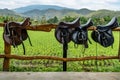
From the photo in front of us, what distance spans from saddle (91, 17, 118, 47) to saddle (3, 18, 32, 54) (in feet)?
4.57

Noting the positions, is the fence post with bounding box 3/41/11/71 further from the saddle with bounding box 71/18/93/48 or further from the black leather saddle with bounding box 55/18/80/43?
the saddle with bounding box 71/18/93/48

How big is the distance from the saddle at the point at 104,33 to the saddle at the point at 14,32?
139cm

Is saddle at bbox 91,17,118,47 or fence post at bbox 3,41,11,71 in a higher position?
saddle at bbox 91,17,118,47

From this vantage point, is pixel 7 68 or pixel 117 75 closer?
pixel 117 75

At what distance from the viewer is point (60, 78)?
6293 millimetres

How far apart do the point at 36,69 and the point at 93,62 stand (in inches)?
64.6

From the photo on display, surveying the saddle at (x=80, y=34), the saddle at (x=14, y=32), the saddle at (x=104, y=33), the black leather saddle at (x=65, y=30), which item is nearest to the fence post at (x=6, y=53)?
the saddle at (x=14, y=32)

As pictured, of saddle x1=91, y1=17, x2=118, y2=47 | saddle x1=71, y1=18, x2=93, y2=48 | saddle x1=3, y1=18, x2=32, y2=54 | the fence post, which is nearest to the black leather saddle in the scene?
saddle x1=71, y1=18, x2=93, y2=48

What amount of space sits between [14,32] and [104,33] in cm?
184

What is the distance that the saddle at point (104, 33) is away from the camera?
727 cm

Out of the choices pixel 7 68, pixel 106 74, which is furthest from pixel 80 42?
pixel 7 68

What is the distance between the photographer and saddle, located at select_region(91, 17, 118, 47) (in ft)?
23.8

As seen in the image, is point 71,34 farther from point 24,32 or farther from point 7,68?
point 7,68

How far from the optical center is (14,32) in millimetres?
7102
